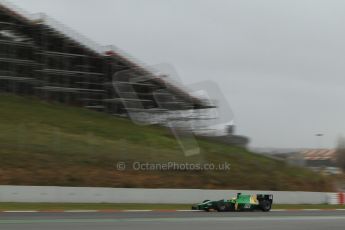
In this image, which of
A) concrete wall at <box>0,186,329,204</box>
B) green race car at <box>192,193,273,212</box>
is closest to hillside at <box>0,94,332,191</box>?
concrete wall at <box>0,186,329,204</box>

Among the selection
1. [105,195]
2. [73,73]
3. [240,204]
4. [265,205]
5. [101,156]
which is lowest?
[105,195]

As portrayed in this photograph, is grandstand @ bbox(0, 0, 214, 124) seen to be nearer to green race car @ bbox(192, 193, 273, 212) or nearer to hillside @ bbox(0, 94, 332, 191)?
hillside @ bbox(0, 94, 332, 191)

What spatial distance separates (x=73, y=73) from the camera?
4925 centimetres

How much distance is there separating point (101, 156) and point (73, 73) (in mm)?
19468

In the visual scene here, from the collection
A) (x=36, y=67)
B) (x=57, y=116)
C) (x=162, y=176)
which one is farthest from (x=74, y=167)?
(x=36, y=67)

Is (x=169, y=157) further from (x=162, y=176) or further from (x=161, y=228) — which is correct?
(x=161, y=228)

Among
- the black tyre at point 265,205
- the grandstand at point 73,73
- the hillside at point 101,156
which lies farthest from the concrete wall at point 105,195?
the grandstand at point 73,73

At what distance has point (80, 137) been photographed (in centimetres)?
3456

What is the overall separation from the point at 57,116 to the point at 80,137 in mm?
7129

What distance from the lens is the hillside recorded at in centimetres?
2873

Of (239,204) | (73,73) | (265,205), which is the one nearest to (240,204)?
(239,204)

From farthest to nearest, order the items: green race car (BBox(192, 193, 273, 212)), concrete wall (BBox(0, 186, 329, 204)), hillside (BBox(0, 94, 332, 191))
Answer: hillside (BBox(0, 94, 332, 191)) → concrete wall (BBox(0, 186, 329, 204)) → green race car (BBox(192, 193, 273, 212))

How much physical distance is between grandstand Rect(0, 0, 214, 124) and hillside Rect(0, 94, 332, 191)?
3.89 metres

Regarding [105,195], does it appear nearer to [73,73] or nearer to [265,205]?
[265,205]
